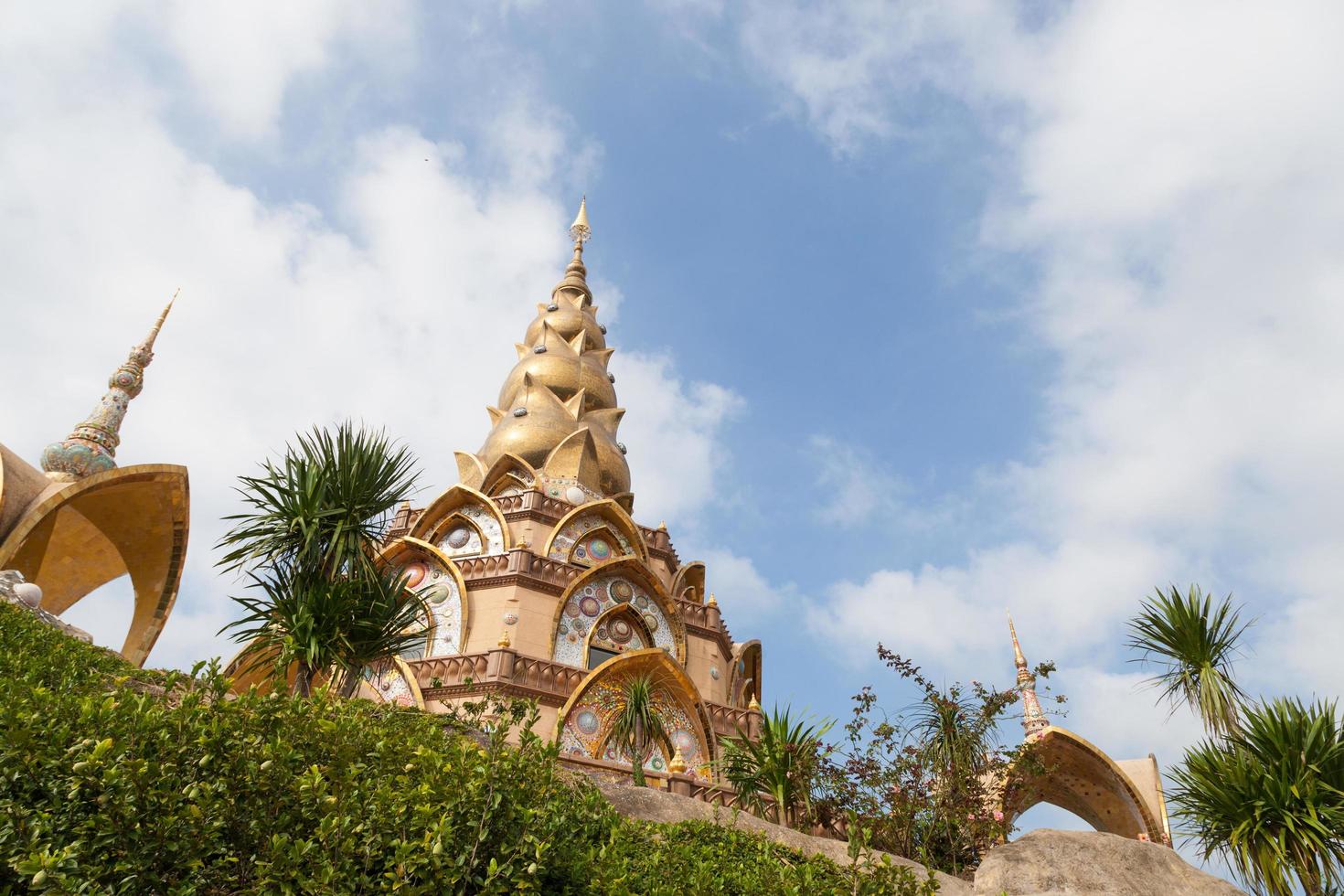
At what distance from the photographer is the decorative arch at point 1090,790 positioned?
21.8 meters

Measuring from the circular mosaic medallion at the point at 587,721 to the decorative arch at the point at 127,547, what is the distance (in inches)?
352

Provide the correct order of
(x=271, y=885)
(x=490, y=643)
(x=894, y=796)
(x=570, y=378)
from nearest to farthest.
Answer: (x=271, y=885), (x=894, y=796), (x=490, y=643), (x=570, y=378)

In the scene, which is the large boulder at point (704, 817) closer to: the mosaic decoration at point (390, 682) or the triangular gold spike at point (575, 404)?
the mosaic decoration at point (390, 682)

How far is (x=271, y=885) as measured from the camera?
488 cm

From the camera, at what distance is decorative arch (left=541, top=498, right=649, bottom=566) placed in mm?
24141

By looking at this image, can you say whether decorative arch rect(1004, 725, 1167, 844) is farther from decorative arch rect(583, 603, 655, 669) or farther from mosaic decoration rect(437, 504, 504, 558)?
→ mosaic decoration rect(437, 504, 504, 558)

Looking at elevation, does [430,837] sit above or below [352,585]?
below

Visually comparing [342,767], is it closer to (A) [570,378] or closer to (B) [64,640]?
(B) [64,640]

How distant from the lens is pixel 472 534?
24.7 m

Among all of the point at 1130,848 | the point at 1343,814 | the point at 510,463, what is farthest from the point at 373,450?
the point at 510,463

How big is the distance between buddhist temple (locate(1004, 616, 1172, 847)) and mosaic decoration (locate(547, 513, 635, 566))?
10.2 m

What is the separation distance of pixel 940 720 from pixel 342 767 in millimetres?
11659

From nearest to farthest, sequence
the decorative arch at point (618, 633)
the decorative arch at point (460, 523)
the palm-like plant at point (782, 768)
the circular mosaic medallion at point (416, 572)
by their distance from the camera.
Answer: the palm-like plant at point (782, 768)
the decorative arch at point (618, 633)
the circular mosaic medallion at point (416, 572)
the decorative arch at point (460, 523)

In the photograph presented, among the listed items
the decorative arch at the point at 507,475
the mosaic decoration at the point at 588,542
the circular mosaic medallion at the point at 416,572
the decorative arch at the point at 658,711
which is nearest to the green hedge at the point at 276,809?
the decorative arch at the point at 658,711
